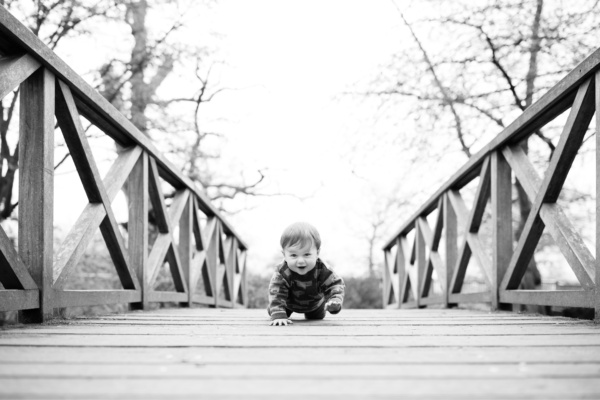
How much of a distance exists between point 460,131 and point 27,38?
273 inches

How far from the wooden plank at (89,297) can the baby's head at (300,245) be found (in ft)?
3.23

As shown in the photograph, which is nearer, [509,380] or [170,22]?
[509,380]

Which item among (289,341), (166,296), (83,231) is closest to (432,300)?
(166,296)

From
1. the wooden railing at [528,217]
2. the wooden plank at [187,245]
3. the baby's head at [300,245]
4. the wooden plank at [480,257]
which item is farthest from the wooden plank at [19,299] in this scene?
the wooden plank at [480,257]

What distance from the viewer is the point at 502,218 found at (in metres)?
3.88

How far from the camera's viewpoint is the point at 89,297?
2.91 metres

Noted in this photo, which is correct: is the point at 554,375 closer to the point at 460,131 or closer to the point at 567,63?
the point at 567,63

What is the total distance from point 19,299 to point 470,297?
3320 mm

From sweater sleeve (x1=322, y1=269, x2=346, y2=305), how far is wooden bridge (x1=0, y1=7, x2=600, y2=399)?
166 mm

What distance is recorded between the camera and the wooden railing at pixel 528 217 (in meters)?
2.67

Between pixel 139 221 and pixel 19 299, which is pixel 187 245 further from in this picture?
pixel 19 299

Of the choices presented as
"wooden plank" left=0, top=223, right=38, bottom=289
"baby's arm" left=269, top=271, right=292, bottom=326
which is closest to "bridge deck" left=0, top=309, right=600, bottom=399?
"wooden plank" left=0, top=223, right=38, bottom=289

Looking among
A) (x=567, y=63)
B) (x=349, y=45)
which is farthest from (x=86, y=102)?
(x=349, y=45)

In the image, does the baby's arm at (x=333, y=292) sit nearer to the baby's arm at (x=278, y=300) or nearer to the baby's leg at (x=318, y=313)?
the baby's leg at (x=318, y=313)
